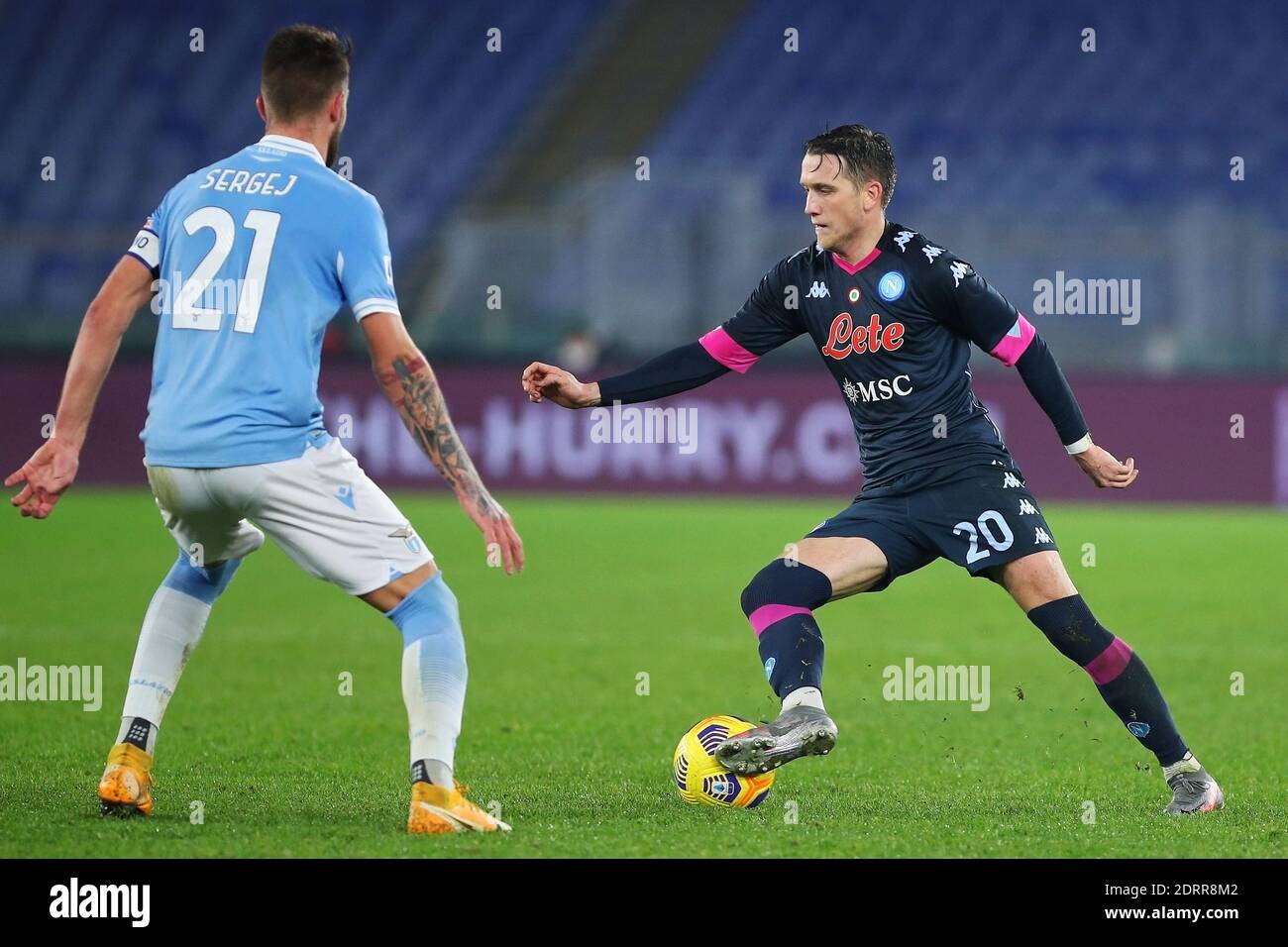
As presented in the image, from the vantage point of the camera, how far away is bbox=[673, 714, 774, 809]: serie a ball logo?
5.28 m

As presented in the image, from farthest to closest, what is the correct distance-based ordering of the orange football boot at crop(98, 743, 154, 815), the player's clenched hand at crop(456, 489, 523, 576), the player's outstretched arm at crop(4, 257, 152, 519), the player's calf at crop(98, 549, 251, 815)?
1. the player's calf at crop(98, 549, 251, 815)
2. the orange football boot at crop(98, 743, 154, 815)
3. the player's outstretched arm at crop(4, 257, 152, 519)
4. the player's clenched hand at crop(456, 489, 523, 576)

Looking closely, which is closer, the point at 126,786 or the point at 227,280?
the point at 227,280

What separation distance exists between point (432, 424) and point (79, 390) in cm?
97

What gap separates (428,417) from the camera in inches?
185

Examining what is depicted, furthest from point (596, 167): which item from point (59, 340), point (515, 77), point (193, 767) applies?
point (193, 767)

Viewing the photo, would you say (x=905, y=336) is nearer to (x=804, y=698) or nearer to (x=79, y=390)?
(x=804, y=698)

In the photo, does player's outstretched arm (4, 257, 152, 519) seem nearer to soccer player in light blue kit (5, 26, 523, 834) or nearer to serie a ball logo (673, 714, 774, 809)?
soccer player in light blue kit (5, 26, 523, 834)

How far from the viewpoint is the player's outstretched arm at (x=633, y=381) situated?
537 cm

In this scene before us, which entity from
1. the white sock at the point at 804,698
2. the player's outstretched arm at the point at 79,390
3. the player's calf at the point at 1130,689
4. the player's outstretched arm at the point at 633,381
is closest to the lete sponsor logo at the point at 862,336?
the player's outstretched arm at the point at 633,381

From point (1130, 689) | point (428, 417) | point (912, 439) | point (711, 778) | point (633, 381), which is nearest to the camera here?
point (428, 417)

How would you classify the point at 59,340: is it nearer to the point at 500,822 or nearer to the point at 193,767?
the point at 193,767

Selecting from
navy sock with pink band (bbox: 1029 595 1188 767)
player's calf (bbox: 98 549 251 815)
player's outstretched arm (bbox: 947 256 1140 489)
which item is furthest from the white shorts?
navy sock with pink band (bbox: 1029 595 1188 767)

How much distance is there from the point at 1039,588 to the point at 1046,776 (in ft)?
3.16

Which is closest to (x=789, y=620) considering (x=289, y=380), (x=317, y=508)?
(x=317, y=508)
